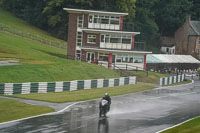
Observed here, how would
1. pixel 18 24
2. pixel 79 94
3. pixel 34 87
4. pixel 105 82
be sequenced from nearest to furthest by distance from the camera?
1. pixel 34 87
2. pixel 79 94
3. pixel 105 82
4. pixel 18 24

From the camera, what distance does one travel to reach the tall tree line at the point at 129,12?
93.6 m

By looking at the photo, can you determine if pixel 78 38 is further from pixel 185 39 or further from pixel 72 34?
pixel 185 39

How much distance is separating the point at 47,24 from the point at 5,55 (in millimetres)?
44887

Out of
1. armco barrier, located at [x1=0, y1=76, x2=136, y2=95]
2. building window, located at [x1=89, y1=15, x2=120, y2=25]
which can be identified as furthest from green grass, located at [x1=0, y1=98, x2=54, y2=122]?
building window, located at [x1=89, y1=15, x2=120, y2=25]

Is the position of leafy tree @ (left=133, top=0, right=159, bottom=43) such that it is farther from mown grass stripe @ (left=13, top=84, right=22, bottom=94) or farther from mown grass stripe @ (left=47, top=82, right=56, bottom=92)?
mown grass stripe @ (left=13, top=84, right=22, bottom=94)

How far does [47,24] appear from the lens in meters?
98.6

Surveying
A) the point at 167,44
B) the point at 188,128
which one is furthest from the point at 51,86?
the point at 167,44

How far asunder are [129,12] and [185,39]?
2106 centimetres

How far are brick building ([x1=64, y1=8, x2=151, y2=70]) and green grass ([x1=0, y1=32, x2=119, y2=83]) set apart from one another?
8243mm

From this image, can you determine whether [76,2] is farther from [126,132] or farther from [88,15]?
[126,132]

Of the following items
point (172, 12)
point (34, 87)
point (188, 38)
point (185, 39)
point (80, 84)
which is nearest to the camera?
point (34, 87)

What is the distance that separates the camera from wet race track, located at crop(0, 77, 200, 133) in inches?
938

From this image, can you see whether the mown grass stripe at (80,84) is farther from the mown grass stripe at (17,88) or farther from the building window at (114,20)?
the building window at (114,20)

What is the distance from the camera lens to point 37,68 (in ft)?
152
